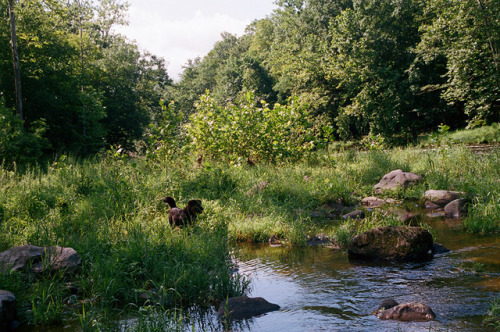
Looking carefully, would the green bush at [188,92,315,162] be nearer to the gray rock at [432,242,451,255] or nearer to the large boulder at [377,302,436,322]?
the gray rock at [432,242,451,255]

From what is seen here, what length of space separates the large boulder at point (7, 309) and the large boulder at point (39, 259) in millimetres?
780

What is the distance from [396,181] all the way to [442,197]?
169 centimetres

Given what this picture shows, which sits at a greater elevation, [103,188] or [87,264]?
[103,188]

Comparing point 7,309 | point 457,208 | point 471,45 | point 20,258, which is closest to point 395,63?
point 471,45

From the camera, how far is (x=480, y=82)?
23.7 metres

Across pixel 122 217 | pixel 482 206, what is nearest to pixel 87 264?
pixel 122 217

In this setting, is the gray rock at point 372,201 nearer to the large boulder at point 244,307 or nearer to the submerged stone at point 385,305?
the submerged stone at point 385,305

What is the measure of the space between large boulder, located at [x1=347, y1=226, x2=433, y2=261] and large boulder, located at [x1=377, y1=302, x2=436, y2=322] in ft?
7.02

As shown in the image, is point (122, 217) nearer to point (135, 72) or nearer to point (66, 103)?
point (66, 103)

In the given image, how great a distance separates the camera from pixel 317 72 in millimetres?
32438

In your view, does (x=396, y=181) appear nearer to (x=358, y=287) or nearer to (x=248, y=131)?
(x=248, y=131)

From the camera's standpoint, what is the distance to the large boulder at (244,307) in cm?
438

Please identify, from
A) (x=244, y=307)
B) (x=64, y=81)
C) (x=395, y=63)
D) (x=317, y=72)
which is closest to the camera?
(x=244, y=307)

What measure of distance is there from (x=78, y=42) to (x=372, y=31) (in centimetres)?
2012
